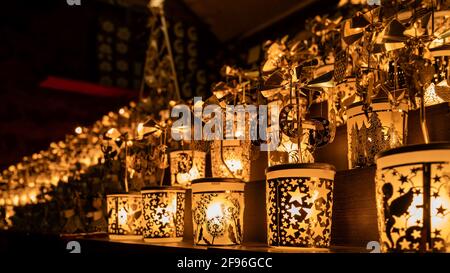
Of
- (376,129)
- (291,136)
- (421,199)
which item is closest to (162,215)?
(291,136)

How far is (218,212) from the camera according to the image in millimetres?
1332

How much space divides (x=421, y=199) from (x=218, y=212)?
594 millimetres

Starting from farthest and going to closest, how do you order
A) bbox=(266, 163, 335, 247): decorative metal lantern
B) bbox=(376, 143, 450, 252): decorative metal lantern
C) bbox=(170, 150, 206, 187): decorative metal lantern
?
1. bbox=(170, 150, 206, 187): decorative metal lantern
2. bbox=(266, 163, 335, 247): decorative metal lantern
3. bbox=(376, 143, 450, 252): decorative metal lantern

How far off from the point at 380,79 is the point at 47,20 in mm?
6352

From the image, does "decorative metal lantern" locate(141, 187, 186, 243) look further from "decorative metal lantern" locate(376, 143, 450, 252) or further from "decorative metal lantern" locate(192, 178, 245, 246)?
"decorative metal lantern" locate(376, 143, 450, 252)

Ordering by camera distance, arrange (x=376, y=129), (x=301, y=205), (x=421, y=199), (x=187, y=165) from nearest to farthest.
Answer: (x=421, y=199) → (x=301, y=205) → (x=376, y=129) → (x=187, y=165)

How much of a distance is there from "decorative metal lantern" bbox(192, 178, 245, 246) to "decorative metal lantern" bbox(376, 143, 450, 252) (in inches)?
20.8

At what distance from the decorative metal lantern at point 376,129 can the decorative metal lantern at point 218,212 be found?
12.3 inches

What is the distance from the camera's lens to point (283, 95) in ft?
4.53

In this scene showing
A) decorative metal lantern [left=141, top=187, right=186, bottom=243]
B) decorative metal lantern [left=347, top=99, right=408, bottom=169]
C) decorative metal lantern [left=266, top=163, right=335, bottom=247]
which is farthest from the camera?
decorative metal lantern [left=141, top=187, right=186, bottom=243]

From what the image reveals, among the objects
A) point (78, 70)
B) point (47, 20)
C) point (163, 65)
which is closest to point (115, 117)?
point (163, 65)

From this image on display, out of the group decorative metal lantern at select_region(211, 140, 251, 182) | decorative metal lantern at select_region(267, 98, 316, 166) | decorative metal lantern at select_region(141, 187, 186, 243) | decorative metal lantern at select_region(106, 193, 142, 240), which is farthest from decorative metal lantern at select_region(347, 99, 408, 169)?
decorative metal lantern at select_region(106, 193, 142, 240)

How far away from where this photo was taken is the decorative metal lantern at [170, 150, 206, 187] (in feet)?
6.15

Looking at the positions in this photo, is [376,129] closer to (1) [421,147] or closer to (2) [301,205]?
(2) [301,205]
